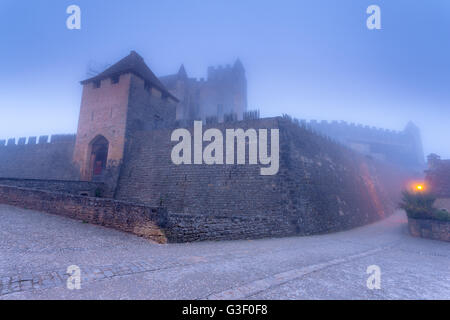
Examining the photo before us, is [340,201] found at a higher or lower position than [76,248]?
higher

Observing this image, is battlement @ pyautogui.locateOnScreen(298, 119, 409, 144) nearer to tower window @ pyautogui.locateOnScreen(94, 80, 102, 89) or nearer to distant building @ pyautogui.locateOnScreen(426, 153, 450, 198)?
distant building @ pyautogui.locateOnScreen(426, 153, 450, 198)

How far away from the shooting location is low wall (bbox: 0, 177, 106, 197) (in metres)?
12.8

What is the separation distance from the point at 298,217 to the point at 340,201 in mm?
5781

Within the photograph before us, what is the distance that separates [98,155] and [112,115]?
12.1 feet

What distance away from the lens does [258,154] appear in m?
12.8

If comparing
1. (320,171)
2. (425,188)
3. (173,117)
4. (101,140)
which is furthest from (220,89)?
(425,188)

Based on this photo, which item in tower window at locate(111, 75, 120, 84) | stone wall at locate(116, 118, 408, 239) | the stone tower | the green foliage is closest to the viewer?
stone wall at locate(116, 118, 408, 239)

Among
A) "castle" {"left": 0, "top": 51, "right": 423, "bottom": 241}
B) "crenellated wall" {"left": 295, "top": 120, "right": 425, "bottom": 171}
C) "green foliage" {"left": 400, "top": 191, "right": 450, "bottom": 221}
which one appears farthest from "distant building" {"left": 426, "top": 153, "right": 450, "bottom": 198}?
"crenellated wall" {"left": 295, "top": 120, "right": 425, "bottom": 171}

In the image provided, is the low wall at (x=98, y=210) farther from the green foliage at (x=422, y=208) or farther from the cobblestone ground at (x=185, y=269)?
the green foliage at (x=422, y=208)

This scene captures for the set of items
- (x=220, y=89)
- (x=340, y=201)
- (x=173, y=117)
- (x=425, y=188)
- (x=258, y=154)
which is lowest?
(x=340, y=201)

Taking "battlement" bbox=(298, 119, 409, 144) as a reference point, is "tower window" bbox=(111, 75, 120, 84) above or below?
below

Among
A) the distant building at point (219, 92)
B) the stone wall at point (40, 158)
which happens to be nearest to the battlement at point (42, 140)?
the stone wall at point (40, 158)

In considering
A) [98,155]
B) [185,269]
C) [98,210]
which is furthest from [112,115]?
[185,269]

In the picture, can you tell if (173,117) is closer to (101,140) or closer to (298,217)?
(101,140)
